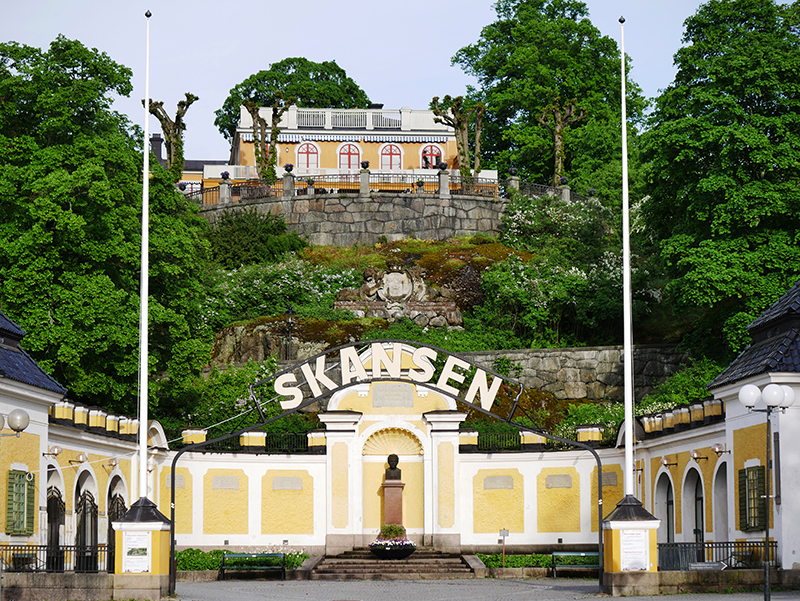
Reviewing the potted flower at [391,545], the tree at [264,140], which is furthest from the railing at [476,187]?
the potted flower at [391,545]

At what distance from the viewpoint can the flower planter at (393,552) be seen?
30984 millimetres

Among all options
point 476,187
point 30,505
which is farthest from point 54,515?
point 476,187

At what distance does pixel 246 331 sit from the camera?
4494cm

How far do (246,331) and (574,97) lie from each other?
101 ft

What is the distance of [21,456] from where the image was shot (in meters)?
23.3

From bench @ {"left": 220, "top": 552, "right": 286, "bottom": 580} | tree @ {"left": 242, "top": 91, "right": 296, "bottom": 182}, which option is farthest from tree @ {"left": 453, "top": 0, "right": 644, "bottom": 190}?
bench @ {"left": 220, "top": 552, "right": 286, "bottom": 580}

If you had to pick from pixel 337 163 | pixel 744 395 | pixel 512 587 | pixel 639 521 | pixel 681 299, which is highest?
pixel 337 163

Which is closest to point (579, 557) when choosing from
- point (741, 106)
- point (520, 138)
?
point (741, 106)

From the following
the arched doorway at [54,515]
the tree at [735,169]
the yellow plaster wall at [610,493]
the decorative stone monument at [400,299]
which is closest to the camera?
the arched doorway at [54,515]

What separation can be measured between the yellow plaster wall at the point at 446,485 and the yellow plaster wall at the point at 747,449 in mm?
10855

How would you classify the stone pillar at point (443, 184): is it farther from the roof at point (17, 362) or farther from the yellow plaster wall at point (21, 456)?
the yellow plaster wall at point (21, 456)

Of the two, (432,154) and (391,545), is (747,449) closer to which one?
(391,545)

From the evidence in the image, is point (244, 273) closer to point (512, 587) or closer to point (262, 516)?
point (262, 516)

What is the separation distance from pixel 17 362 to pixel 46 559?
447 cm
